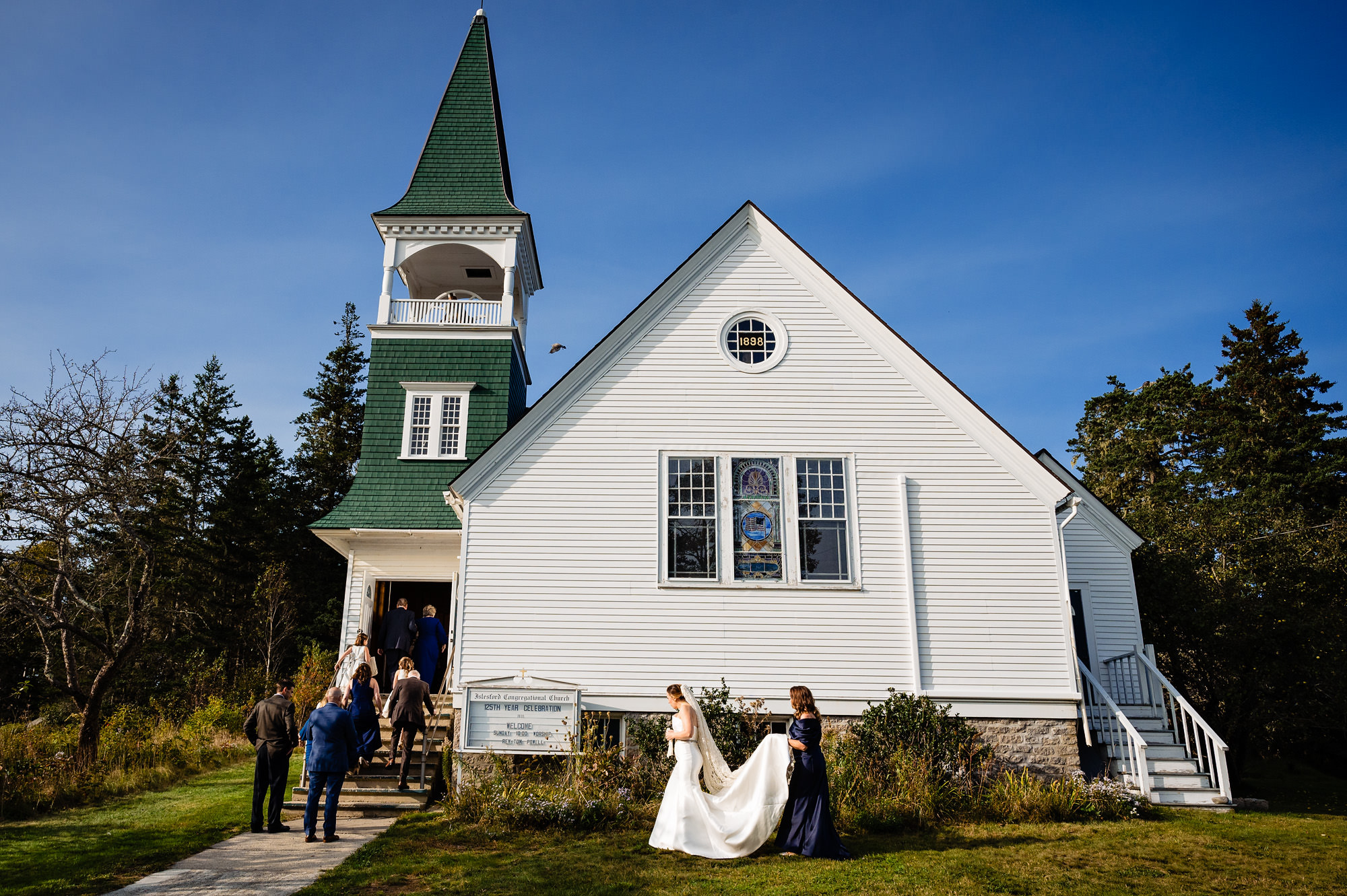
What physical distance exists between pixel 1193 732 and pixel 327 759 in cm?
1310

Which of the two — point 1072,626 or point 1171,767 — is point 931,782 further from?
point 1171,767

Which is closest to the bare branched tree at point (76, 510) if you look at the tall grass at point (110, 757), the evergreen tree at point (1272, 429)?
the tall grass at point (110, 757)

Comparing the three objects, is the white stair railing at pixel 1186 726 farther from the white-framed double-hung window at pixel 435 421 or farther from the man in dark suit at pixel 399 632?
the white-framed double-hung window at pixel 435 421

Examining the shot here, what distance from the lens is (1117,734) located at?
12617 millimetres

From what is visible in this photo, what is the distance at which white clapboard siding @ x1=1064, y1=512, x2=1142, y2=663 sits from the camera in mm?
15062

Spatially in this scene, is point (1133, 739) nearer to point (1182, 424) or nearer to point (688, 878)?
point (688, 878)

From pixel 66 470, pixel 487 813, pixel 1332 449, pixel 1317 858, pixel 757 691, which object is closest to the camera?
pixel 1317 858

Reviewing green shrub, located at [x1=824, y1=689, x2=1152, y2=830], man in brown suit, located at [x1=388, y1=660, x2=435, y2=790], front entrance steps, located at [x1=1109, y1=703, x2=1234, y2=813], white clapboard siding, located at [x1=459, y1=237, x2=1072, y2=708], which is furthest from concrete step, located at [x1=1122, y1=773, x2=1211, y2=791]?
man in brown suit, located at [x1=388, y1=660, x2=435, y2=790]

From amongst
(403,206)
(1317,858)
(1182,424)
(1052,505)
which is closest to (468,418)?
(403,206)

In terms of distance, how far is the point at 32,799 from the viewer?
11250 millimetres

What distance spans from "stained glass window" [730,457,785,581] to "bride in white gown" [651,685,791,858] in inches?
152

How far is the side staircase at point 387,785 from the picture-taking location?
36.6 feet

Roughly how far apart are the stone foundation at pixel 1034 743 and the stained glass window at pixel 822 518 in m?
3.01

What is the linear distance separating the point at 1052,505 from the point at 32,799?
1523cm
